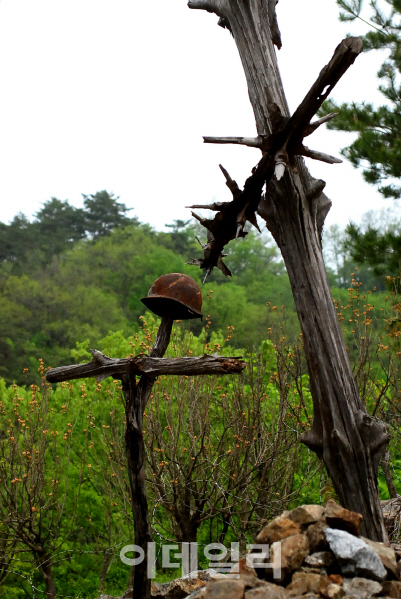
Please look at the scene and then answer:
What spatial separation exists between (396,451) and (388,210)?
2082cm

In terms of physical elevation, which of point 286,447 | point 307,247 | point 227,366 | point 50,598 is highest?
point 307,247

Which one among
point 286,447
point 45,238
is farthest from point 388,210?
point 286,447

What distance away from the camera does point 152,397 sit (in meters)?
7.13

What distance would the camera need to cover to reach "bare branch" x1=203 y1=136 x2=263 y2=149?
3.99 meters

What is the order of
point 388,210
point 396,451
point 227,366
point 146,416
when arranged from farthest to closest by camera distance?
point 388,210
point 396,451
point 146,416
point 227,366

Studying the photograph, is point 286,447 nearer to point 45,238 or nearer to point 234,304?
point 234,304

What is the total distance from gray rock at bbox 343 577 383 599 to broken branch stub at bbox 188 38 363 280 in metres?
2.40

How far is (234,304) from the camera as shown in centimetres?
2425

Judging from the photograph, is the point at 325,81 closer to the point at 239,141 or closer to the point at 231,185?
the point at 239,141

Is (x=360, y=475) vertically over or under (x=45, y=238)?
under

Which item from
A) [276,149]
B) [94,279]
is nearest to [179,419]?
[276,149]

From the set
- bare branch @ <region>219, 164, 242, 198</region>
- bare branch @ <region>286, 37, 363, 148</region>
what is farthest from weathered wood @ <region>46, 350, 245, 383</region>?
bare branch @ <region>286, 37, 363, 148</region>

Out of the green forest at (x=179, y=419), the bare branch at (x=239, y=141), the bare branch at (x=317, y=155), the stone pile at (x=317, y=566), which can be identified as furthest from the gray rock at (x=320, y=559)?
the bare branch at (x=239, y=141)

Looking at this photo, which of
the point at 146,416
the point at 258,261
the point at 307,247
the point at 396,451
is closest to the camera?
the point at 307,247
